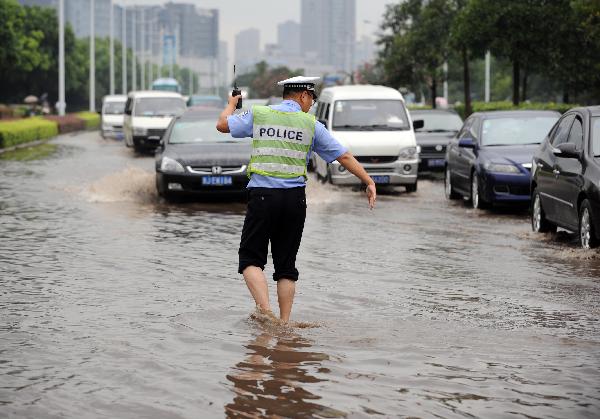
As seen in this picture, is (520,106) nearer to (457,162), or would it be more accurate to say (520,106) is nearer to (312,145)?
(457,162)

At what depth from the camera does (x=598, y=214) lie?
12.7 meters

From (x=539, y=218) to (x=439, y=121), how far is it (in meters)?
12.7

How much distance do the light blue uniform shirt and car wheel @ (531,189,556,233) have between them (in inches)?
274

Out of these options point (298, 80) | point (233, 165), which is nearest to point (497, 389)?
point (298, 80)

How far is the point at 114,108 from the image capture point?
5181cm

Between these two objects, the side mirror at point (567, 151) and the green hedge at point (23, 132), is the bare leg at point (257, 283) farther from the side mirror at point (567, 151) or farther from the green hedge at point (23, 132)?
the green hedge at point (23, 132)

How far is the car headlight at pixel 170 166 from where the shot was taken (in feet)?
62.9

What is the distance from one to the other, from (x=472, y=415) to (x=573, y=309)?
11.6 ft

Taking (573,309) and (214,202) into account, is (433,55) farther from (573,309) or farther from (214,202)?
(573,309)

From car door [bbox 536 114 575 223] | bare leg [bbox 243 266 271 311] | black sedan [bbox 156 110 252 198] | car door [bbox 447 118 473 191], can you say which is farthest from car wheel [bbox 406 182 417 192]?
bare leg [bbox 243 266 271 311]

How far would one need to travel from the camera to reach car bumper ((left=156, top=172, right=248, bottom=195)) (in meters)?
19.1

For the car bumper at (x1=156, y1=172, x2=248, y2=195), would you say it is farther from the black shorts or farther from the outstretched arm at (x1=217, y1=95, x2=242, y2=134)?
the outstretched arm at (x1=217, y1=95, x2=242, y2=134)

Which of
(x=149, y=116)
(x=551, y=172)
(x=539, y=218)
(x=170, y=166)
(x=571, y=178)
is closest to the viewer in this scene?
(x=571, y=178)

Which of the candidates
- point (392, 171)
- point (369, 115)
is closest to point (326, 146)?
point (392, 171)
